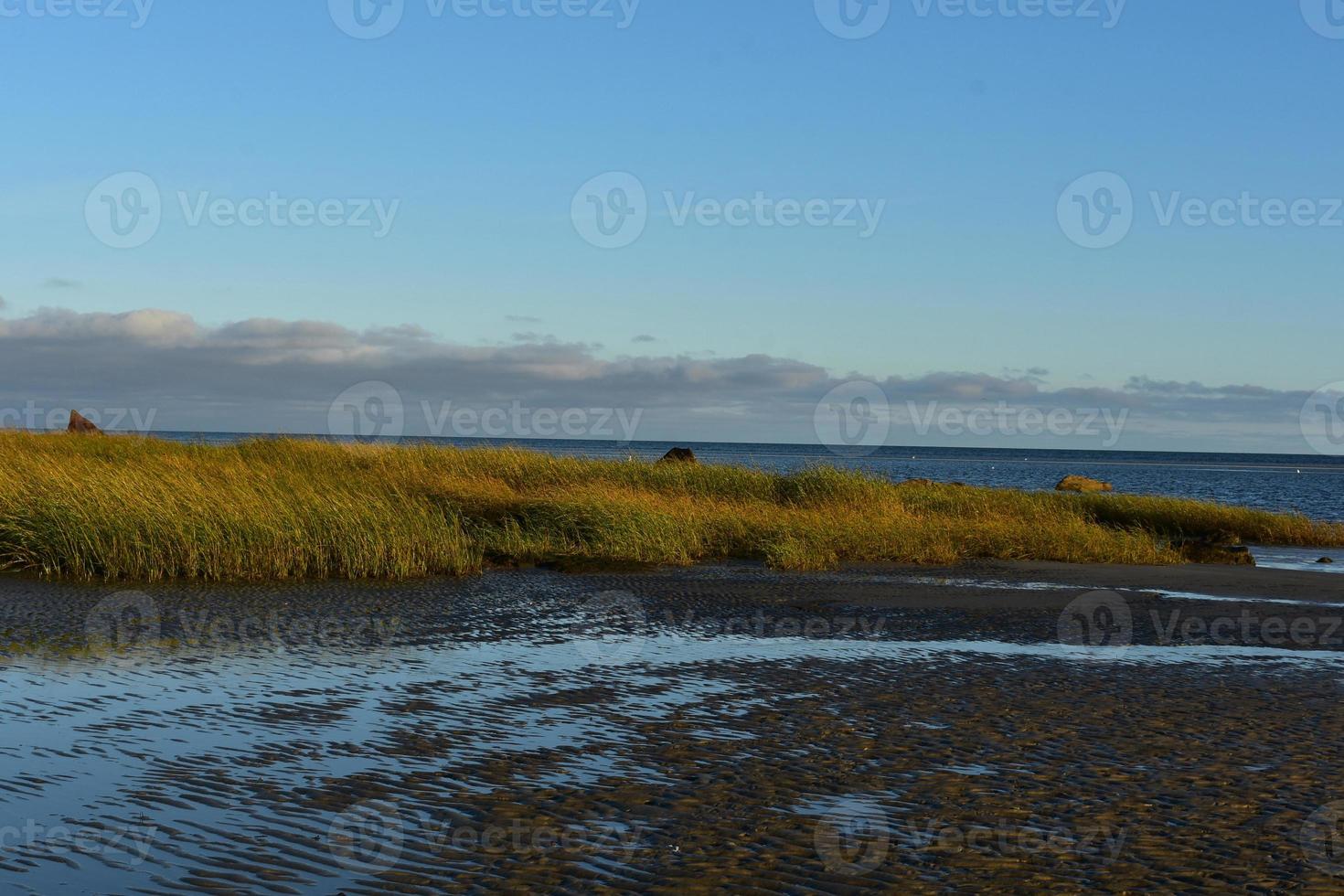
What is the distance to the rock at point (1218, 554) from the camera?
2566cm

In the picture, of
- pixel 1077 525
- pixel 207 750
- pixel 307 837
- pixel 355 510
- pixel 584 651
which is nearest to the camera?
pixel 307 837

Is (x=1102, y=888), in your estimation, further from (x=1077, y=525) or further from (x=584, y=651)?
(x=1077, y=525)

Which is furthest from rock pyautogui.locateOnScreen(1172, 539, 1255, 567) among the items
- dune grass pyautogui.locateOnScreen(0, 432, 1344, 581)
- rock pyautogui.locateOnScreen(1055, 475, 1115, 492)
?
rock pyautogui.locateOnScreen(1055, 475, 1115, 492)

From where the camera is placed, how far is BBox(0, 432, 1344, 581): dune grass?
1808 cm

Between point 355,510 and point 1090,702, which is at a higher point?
point 355,510

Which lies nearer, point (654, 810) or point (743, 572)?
point (654, 810)

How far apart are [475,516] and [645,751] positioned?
634 inches

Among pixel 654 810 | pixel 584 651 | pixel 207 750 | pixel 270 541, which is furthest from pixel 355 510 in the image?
pixel 654 810

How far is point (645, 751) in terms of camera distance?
848 cm

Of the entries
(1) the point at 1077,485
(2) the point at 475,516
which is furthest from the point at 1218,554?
(1) the point at 1077,485

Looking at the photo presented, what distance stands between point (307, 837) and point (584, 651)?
637cm

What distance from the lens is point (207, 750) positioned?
316 inches

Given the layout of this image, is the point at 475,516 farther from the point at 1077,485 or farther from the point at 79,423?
the point at 1077,485

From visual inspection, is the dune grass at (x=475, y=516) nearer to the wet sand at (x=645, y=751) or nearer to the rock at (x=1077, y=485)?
the wet sand at (x=645, y=751)
